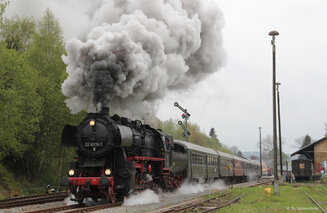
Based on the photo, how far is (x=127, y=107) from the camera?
15.7 m

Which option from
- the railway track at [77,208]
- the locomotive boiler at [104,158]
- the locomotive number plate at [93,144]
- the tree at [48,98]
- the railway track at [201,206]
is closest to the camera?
the railway track at [77,208]

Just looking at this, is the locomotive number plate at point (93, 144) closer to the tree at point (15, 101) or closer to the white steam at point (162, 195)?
the white steam at point (162, 195)

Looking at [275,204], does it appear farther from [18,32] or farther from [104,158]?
[18,32]

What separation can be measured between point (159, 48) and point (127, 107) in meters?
2.81

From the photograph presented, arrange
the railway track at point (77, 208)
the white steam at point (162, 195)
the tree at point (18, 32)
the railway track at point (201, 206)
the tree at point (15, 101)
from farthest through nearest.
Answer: the tree at point (18, 32) < the tree at point (15, 101) < the white steam at point (162, 195) < the railway track at point (201, 206) < the railway track at point (77, 208)

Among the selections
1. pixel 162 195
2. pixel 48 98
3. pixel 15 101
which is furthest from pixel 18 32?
pixel 162 195

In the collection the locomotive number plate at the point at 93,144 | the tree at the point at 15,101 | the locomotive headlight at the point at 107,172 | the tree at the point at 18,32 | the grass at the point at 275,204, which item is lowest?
the grass at the point at 275,204

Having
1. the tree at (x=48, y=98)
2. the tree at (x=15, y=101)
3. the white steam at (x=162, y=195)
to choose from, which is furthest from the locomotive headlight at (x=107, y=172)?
the tree at (x=48, y=98)

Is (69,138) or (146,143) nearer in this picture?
(69,138)

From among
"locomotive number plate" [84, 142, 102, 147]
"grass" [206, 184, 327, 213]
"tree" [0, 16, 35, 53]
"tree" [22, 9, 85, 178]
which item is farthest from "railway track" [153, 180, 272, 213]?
"tree" [0, 16, 35, 53]

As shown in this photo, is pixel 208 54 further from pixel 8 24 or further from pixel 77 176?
pixel 8 24

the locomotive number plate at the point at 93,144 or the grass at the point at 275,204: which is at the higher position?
the locomotive number plate at the point at 93,144

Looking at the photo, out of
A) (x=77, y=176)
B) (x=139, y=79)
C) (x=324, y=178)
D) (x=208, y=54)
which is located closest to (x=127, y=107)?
(x=139, y=79)

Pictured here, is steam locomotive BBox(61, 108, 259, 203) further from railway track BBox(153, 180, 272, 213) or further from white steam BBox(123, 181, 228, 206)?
railway track BBox(153, 180, 272, 213)
